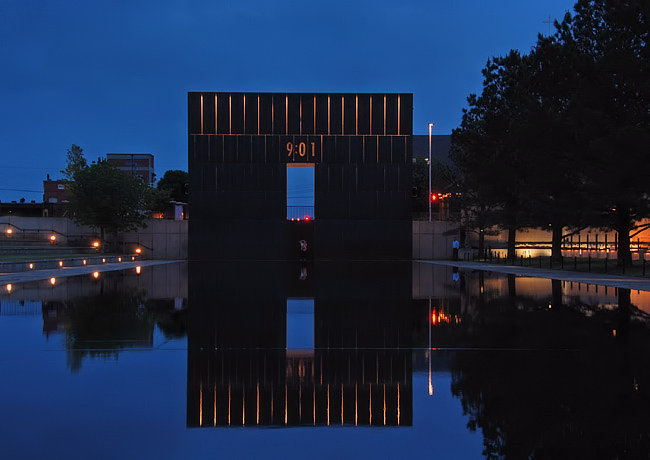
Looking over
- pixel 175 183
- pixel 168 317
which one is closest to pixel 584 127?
pixel 168 317

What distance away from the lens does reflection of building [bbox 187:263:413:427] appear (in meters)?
5.26

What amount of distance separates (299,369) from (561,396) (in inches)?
110

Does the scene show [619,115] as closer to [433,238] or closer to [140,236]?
[433,238]

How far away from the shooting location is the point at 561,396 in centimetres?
572

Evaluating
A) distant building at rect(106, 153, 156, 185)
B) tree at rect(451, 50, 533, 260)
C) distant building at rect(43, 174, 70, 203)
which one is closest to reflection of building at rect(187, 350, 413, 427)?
tree at rect(451, 50, 533, 260)

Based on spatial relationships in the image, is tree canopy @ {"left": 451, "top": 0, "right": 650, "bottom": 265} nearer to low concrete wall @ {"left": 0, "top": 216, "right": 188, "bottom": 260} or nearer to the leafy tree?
the leafy tree

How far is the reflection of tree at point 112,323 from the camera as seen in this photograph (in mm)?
8320

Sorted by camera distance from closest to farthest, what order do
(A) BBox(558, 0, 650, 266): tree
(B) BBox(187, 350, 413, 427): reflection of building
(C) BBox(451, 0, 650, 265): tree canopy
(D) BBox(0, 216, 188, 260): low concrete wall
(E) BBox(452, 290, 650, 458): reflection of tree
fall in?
(E) BBox(452, 290, 650, 458): reflection of tree < (B) BBox(187, 350, 413, 427): reflection of building < (A) BBox(558, 0, 650, 266): tree < (C) BBox(451, 0, 650, 265): tree canopy < (D) BBox(0, 216, 188, 260): low concrete wall

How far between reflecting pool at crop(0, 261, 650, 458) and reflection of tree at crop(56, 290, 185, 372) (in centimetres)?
5

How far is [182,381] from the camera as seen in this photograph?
6.36 m

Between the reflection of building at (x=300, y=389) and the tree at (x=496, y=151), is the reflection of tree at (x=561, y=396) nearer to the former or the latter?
the reflection of building at (x=300, y=389)

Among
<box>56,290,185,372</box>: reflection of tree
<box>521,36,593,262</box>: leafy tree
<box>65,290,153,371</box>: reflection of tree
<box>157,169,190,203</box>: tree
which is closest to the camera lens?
<box>65,290,153,371</box>: reflection of tree

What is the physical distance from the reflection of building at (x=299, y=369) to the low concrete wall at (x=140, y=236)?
138 ft

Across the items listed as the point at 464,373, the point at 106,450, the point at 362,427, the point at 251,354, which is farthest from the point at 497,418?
the point at 251,354
